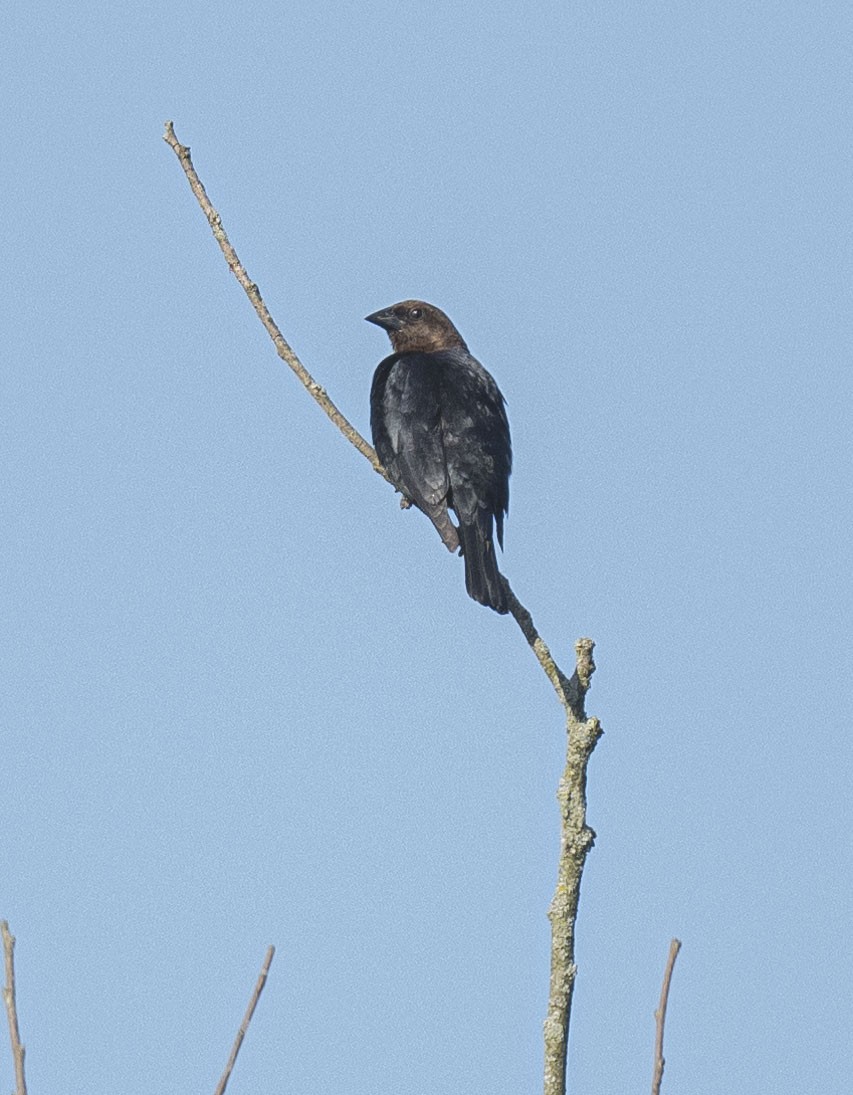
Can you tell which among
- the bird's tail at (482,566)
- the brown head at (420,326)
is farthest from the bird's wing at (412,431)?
the brown head at (420,326)

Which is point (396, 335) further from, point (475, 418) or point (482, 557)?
point (482, 557)

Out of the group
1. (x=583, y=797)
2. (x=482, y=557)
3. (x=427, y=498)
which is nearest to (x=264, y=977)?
(x=583, y=797)

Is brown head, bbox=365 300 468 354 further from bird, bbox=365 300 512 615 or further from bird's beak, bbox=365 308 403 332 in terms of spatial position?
bird, bbox=365 300 512 615

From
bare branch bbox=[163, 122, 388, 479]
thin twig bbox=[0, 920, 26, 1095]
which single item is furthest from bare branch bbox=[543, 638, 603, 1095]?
bare branch bbox=[163, 122, 388, 479]

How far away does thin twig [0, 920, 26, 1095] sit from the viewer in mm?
2516

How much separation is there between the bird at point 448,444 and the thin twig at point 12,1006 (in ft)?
12.8

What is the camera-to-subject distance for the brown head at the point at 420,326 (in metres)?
8.71

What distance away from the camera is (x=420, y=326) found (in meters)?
8.74

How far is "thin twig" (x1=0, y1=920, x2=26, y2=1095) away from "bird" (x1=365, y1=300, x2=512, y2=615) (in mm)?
3892

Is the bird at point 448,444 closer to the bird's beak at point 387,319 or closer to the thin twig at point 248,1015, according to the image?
the bird's beak at point 387,319

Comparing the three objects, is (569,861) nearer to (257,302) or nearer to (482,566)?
(257,302)

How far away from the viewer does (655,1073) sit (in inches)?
104

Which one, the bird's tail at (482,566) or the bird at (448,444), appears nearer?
the bird's tail at (482,566)

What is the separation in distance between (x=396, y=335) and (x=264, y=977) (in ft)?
20.9
